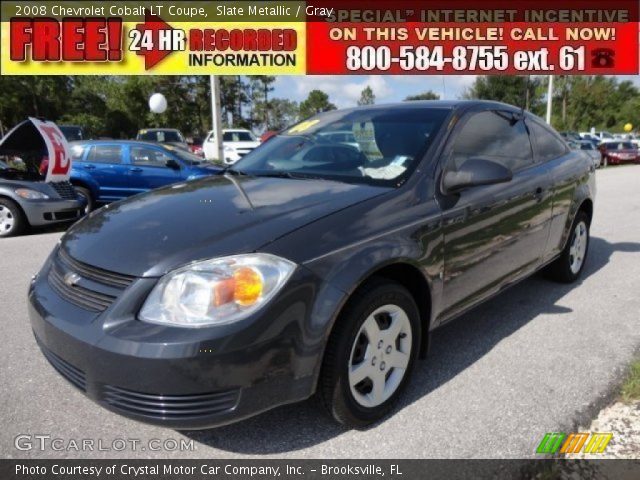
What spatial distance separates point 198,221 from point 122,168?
776 centimetres

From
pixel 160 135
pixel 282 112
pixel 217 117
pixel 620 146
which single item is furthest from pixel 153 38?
pixel 282 112

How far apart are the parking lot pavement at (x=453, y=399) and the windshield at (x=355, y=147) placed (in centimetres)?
122

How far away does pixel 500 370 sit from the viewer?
2973 mm

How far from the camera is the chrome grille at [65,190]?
761 cm

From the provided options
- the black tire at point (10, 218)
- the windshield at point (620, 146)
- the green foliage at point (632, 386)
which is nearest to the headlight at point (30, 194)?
the black tire at point (10, 218)

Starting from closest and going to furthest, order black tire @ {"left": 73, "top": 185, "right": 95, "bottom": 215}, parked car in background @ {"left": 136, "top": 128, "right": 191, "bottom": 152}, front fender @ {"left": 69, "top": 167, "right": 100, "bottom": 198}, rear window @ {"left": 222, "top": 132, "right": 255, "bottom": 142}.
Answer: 1. black tire @ {"left": 73, "top": 185, "right": 95, "bottom": 215}
2. front fender @ {"left": 69, "top": 167, "right": 100, "bottom": 198}
3. rear window @ {"left": 222, "top": 132, "right": 255, "bottom": 142}
4. parked car in background @ {"left": 136, "top": 128, "right": 191, "bottom": 152}

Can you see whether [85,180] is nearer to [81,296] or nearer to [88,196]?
[88,196]

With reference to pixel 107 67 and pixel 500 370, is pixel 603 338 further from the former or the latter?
pixel 107 67

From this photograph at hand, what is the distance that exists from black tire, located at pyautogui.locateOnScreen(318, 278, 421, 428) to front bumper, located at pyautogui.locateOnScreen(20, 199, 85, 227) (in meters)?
6.51

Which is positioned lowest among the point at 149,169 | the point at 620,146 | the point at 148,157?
the point at 149,169

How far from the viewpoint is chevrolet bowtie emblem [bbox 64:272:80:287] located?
2.21 metres

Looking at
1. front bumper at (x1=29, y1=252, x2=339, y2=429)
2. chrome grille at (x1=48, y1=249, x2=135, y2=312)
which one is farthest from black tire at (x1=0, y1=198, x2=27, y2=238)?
front bumper at (x1=29, y1=252, x2=339, y2=429)

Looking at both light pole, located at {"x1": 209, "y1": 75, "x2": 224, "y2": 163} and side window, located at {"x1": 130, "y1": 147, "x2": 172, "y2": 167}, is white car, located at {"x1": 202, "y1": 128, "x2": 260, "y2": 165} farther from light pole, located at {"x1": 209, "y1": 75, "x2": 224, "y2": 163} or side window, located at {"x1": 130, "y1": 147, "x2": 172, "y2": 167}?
side window, located at {"x1": 130, "y1": 147, "x2": 172, "y2": 167}

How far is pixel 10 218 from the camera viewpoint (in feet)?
23.7
